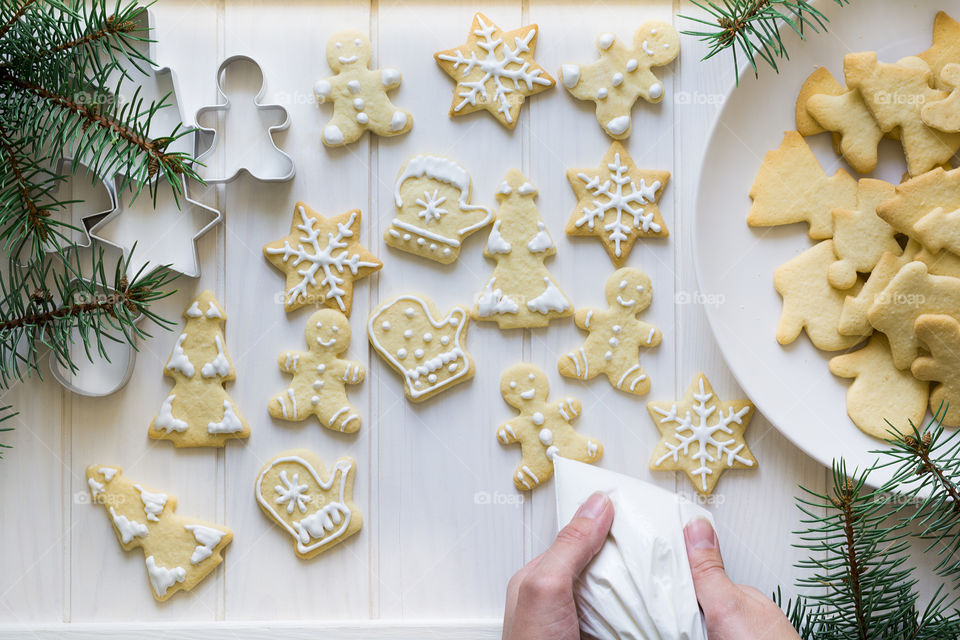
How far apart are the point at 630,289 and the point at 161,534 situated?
2.44 ft

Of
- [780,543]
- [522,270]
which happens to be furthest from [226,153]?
[780,543]

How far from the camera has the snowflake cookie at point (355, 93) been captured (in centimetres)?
100

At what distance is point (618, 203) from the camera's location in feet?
3.27

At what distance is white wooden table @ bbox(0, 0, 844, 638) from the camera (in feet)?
3.32

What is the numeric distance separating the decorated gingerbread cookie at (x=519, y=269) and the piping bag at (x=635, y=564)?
0.69 ft

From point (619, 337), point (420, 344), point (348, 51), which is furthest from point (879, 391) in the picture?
point (348, 51)

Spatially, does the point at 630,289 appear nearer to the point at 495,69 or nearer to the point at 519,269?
the point at 519,269

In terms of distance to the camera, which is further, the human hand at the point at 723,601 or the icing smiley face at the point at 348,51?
the icing smiley face at the point at 348,51

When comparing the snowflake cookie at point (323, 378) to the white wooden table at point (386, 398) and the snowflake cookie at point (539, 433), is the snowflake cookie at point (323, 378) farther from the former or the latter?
the snowflake cookie at point (539, 433)

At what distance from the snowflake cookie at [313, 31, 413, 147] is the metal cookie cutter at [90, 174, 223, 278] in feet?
0.72

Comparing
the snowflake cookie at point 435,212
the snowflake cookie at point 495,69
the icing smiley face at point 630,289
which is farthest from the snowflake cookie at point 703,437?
the snowflake cookie at point 495,69

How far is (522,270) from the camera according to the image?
3.28 feet

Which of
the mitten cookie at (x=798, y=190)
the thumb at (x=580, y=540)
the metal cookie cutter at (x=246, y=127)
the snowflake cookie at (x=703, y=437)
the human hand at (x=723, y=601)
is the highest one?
the metal cookie cutter at (x=246, y=127)

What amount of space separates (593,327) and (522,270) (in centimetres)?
13
